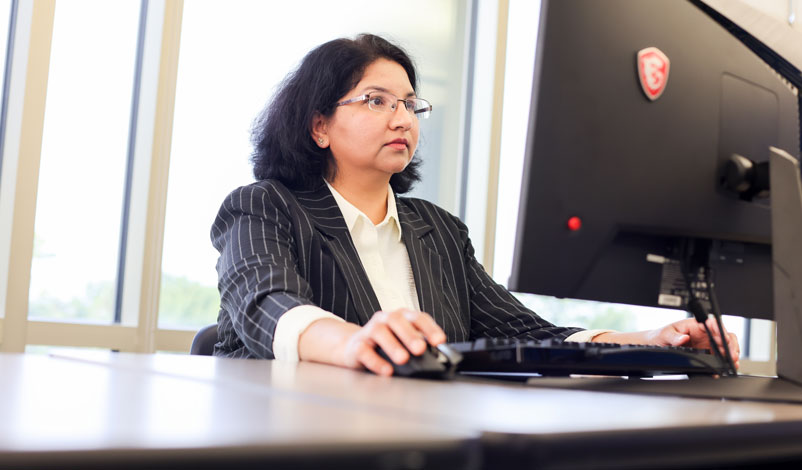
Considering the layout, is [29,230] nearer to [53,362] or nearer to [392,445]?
[53,362]

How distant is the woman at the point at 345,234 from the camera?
1.20 m

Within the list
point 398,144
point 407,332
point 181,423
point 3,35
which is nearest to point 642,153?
point 407,332

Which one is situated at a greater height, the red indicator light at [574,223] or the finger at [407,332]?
the red indicator light at [574,223]

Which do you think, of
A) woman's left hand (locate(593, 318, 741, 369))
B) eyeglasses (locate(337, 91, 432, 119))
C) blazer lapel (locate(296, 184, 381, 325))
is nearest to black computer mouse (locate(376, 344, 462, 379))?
woman's left hand (locate(593, 318, 741, 369))

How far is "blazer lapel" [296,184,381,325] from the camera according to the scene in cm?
142

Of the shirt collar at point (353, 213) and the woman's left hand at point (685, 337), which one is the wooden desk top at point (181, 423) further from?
the shirt collar at point (353, 213)

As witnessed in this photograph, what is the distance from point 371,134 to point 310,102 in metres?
0.18

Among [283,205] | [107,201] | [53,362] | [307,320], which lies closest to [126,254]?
[107,201]

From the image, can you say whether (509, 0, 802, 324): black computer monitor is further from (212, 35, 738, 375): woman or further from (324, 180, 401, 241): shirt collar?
(324, 180, 401, 241): shirt collar

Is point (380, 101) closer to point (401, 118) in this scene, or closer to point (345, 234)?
point (401, 118)

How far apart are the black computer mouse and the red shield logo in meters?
0.37

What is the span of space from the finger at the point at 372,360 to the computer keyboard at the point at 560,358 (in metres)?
0.08

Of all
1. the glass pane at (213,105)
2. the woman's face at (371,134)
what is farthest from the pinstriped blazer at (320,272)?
the glass pane at (213,105)

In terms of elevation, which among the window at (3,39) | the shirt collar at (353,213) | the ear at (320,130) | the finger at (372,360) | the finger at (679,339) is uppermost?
the window at (3,39)
